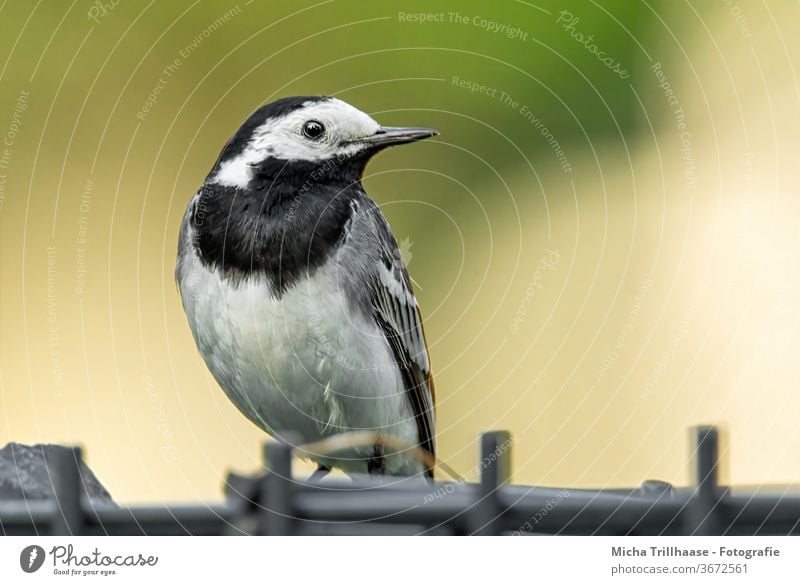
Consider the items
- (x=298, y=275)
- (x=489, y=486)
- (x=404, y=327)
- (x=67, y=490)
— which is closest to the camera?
(x=489, y=486)

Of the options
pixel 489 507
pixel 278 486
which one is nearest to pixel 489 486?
pixel 489 507

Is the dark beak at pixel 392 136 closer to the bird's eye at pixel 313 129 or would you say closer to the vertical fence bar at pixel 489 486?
the bird's eye at pixel 313 129

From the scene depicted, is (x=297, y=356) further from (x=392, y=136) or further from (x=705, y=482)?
(x=705, y=482)

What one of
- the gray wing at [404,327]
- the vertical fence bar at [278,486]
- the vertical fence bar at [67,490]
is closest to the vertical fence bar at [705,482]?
the vertical fence bar at [278,486]

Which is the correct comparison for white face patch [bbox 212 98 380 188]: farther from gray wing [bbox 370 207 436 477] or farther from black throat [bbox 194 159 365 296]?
gray wing [bbox 370 207 436 477]

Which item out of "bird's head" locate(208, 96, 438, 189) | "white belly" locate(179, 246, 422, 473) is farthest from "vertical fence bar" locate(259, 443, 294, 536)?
"bird's head" locate(208, 96, 438, 189)
